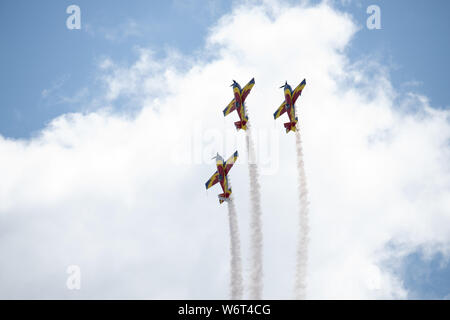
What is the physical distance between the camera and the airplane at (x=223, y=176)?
3629 inches

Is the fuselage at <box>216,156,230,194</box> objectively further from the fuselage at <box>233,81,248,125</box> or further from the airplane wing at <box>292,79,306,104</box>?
the airplane wing at <box>292,79,306,104</box>

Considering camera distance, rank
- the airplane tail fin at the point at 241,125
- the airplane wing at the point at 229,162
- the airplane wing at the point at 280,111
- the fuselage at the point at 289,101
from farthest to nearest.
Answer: the airplane wing at the point at 280,111 < the fuselage at the point at 289,101 < the airplane tail fin at the point at 241,125 < the airplane wing at the point at 229,162

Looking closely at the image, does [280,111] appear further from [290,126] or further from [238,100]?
[238,100]

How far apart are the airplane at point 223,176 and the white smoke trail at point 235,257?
5.47 feet

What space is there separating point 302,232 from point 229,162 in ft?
A: 56.3

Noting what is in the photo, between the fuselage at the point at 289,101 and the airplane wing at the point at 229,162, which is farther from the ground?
the fuselage at the point at 289,101

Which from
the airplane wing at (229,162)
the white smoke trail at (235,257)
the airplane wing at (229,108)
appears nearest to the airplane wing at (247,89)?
the airplane wing at (229,108)

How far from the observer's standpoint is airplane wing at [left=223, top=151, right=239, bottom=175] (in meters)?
93.7

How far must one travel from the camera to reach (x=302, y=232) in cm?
8844

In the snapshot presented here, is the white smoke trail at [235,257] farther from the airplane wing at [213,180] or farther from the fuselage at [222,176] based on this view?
the airplane wing at [213,180]

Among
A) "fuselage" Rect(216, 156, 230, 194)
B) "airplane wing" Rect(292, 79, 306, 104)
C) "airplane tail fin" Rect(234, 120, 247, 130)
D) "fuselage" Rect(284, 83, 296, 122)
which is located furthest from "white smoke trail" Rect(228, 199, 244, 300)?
"airplane wing" Rect(292, 79, 306, 104)

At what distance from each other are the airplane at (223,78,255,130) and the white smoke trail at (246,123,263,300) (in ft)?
5.16
